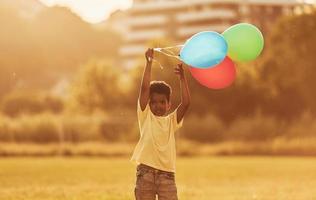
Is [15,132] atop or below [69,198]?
atop

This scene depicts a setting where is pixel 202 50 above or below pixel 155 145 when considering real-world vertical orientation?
above

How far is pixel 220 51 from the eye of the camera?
335 inches

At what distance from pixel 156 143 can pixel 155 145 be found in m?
0.02

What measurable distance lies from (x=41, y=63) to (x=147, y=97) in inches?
3533

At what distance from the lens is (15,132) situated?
3609cm

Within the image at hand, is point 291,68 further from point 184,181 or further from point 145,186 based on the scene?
point 145,186

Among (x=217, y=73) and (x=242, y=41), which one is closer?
(x=242, y=41)

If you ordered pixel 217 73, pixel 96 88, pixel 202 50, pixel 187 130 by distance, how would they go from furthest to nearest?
pixel 96 88
pixel 187 130
pixel 217 73
pixel 202 50

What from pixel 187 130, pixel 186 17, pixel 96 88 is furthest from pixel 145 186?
pixel 186 17

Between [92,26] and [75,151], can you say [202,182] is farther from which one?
[92,26]

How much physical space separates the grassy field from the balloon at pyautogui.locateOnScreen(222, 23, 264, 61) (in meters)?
4.12

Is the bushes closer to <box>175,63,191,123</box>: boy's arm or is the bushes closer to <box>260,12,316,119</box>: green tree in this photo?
<box>260,12,316,119</box>: green tree

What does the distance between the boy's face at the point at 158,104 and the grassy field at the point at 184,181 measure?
4.92 m

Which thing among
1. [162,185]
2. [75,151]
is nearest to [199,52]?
[162,185]
